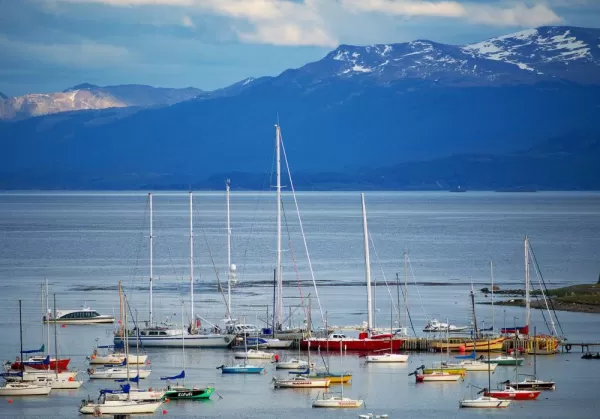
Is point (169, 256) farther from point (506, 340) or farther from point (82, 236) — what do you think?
point (506, 340)

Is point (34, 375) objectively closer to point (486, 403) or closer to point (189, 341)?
point (189, 341)

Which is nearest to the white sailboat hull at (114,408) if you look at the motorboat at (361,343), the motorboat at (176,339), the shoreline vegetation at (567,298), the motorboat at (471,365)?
the motorboat at (471,365)

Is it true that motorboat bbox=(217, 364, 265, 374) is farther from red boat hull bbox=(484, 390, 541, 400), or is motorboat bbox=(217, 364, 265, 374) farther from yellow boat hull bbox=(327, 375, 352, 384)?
red boat hull bbox=(484, 390, 541, 400)

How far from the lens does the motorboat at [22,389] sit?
144ft

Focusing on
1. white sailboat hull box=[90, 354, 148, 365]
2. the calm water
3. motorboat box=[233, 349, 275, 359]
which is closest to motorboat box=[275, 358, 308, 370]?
the calm water

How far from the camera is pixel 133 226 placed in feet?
584

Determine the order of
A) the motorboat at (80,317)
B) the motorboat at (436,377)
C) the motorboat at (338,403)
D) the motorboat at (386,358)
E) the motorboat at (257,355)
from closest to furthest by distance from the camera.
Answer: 1. the motorboat at (338,403)
2. the motorboat at (436,377)
3. the motorboat at (386,358)
4. the motorboat at (257,355)
5. the motorboat at (80,317)

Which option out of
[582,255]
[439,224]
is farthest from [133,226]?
[582,255]

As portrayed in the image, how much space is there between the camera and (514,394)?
4400cm

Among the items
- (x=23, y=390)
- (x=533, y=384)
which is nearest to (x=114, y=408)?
(x=23, y=390)

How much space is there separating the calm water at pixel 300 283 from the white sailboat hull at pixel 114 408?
1.11 meters

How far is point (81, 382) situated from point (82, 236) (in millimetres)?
106678

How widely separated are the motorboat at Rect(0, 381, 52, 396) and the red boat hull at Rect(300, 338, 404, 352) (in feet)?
43.1

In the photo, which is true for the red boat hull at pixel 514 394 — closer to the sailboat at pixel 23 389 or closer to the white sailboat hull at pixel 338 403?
the white sailboat hull at pixel 338 403
